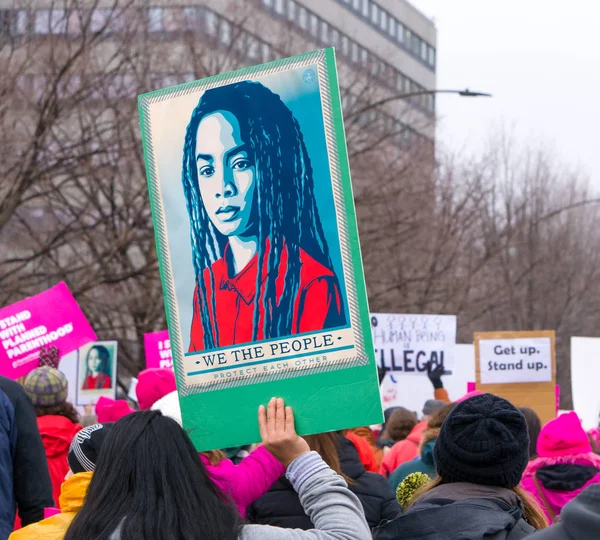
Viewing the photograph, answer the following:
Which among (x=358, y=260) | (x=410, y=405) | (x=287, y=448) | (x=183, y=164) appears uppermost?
(x=183, y=164)

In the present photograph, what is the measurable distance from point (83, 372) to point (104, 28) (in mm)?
6497

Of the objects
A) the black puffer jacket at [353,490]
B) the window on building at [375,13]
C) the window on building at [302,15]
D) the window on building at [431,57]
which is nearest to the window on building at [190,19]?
the window on building at [302,15]

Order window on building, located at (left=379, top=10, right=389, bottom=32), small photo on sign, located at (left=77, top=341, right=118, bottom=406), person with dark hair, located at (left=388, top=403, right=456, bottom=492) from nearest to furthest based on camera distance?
person with dark hair, located at (left=388, top=403, right=456, bottom=492) → small photo on sign, located at (left=77, top=341, right=118, bottom=406) → window on building, located at (left=379, top=10, right=389, bottom=32)

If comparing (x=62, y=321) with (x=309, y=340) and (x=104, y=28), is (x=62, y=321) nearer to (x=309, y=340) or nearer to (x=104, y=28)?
(x=309, y=340)

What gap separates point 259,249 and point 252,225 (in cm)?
7

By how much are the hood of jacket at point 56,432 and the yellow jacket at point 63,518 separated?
2.99 meters

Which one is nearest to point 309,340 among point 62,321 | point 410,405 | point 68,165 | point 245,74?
point 245,74

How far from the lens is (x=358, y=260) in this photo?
291cm

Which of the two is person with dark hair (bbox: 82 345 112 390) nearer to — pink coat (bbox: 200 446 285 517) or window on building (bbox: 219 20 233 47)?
window on building (bbox: 219 20 233 47)

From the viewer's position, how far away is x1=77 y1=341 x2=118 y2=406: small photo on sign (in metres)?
13.1

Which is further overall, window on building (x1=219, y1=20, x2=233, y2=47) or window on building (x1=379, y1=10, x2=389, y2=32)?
window on building (x1=379, y1=10, x2=389, y2=32)

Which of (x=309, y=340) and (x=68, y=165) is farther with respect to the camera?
(x=68, y=165)

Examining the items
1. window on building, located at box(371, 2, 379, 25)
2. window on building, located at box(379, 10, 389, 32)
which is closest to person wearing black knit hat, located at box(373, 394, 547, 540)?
window on building, located at box(371, 2, 379, 25)

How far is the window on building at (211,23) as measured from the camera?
64.8 ft
